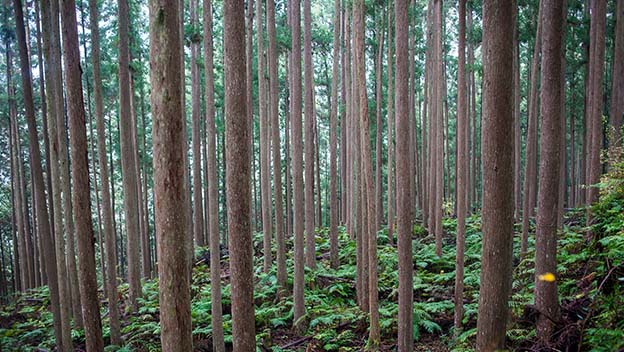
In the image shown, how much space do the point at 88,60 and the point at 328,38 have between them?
11.3 meters

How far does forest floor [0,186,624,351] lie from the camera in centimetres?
578

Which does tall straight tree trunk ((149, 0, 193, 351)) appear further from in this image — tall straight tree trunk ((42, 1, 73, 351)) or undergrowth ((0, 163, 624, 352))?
tall straight tree trunk ((42, 1, 73, 351))

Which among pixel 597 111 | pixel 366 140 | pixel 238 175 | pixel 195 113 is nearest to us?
pixel 238 175

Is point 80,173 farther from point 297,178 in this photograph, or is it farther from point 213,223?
point 297,178

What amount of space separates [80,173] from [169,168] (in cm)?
325

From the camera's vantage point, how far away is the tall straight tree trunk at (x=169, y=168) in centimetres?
389

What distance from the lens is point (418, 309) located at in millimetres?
10359

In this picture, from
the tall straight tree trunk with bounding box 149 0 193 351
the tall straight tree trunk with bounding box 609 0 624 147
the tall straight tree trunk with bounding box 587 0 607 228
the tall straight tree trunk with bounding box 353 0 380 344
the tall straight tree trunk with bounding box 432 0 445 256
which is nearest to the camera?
the tall straight tree trunk with bounding box 149 0 193 351

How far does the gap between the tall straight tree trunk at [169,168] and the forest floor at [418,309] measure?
4.67 meters

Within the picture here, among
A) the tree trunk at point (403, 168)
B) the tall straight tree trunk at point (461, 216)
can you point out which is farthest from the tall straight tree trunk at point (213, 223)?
the tall straight tree trunk at point (461, 216)

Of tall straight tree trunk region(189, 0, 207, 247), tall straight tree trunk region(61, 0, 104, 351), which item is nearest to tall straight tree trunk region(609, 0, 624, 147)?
tall straight tree trunk region(189, 0, 207, 247)

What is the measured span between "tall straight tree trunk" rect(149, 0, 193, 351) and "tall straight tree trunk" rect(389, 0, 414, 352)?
4.12 metres

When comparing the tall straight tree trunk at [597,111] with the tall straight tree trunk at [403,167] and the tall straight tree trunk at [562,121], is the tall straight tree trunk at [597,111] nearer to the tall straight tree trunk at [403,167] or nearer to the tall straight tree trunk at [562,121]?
the tall straight tree trunk at [562,121]

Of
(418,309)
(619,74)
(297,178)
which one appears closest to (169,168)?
(297,178)
